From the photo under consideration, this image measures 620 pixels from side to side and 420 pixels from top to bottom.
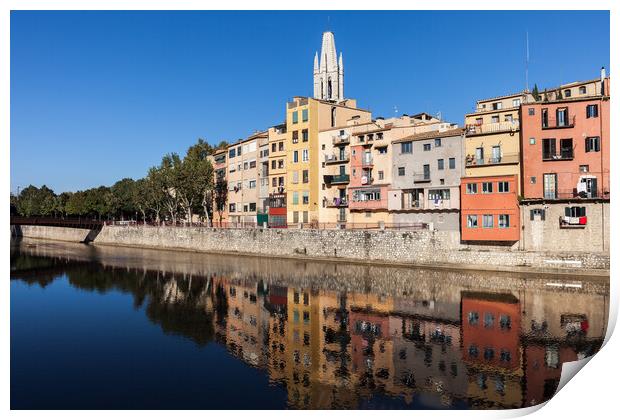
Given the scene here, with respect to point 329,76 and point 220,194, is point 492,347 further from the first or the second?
point 329,76

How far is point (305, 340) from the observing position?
1945 cm

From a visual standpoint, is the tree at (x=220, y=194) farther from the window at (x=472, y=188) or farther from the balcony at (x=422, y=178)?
the window at (x=472, y=188)

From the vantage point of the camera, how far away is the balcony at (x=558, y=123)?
1366 inches

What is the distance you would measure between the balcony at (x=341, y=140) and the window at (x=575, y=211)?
22.7 meters

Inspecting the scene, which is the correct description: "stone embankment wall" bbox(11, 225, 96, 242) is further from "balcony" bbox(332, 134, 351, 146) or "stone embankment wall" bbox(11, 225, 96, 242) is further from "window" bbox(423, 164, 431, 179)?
"window" bbox(423, 164, 431, 179)

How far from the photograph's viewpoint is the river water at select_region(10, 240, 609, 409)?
46.2ft

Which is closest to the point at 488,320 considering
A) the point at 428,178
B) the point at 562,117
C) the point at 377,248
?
the point at 377,248

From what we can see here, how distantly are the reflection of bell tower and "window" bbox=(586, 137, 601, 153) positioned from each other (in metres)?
92.6

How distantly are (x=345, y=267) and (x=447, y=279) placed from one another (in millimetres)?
9749

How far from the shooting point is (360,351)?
17.9 metres

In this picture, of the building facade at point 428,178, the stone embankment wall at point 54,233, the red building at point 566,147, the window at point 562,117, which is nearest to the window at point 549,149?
the red building at point 566,147

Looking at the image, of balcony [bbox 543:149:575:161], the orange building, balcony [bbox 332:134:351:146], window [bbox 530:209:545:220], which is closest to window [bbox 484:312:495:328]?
the orange building
